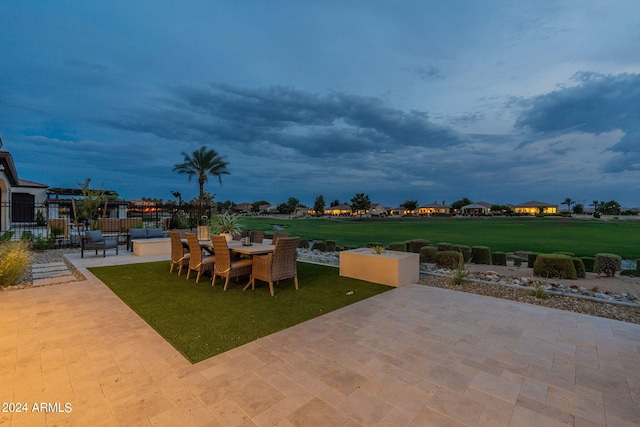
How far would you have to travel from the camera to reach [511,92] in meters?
25.0

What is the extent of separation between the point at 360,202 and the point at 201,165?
57577 millimetres

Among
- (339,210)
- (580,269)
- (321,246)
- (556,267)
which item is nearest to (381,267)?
(556,267)

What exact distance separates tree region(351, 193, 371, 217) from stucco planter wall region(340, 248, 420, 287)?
6847cm

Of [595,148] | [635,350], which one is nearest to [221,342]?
[635,350]

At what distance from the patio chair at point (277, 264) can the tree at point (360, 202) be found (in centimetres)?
6979

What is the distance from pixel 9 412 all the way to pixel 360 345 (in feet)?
9.56

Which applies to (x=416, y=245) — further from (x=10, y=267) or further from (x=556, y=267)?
(x=10, y=267)

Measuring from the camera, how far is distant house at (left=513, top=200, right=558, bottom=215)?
68.8m

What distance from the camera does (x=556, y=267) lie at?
7395mm

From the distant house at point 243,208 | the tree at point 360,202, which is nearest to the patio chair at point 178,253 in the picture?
the distant house at point 243,208

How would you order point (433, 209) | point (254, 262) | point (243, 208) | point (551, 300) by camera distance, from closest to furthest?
1. point (551, 300)
2. point (254, 262)
3. point (433, 209)
4. point (243, 208)

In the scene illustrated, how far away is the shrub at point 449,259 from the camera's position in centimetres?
827

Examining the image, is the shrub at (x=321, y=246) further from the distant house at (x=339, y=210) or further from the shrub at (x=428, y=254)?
the distant house at (x=339, y=210)

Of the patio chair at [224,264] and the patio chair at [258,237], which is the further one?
the patio chair at [258,237]
